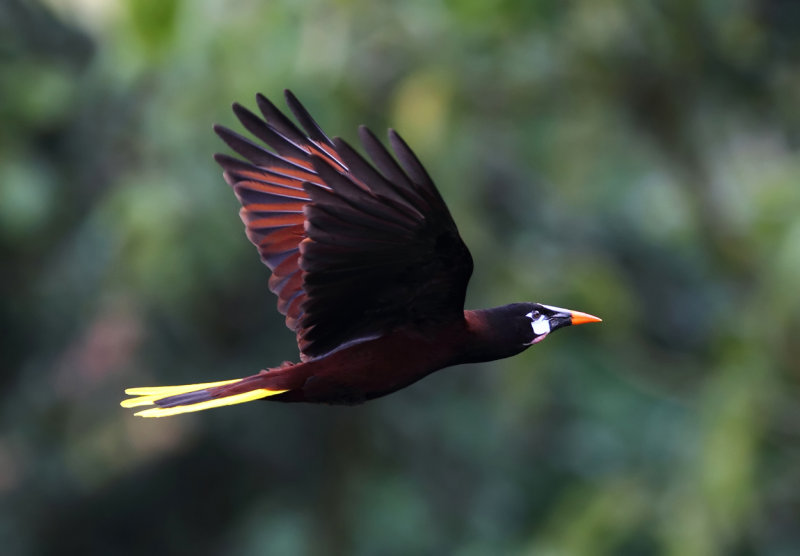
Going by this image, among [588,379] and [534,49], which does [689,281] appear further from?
[534,49]

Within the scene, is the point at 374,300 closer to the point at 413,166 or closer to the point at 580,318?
the point at 413,166

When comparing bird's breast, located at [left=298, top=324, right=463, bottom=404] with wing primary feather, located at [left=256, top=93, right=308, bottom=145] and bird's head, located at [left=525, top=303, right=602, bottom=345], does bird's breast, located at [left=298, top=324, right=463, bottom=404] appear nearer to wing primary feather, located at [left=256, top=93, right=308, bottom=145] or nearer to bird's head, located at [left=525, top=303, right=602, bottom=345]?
bird's head, located at [left=525, top=303, right=602, bottom=345]

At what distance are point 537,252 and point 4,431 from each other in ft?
14.8

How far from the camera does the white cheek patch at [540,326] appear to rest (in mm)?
2924

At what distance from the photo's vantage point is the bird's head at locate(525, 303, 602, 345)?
2.93 m

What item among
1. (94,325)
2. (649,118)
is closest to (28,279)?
(94,325)

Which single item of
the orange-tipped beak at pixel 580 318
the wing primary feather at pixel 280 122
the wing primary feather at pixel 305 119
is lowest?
the orange-tipped beak at pixel 580 318

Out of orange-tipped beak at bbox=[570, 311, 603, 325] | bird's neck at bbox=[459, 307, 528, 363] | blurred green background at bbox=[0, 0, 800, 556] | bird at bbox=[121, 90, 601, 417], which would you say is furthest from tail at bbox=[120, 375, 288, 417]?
blurred green background at bbox=[0, 0, 800, 556]

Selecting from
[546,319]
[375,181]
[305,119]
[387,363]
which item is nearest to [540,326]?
[546,319]

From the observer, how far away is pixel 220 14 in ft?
20.8

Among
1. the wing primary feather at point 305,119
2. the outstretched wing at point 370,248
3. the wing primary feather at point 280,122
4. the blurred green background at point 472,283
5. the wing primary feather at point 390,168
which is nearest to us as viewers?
the wing primary feather at point 390,168

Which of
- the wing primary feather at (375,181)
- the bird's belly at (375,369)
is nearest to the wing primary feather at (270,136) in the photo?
the wing primary feather at (375,181)

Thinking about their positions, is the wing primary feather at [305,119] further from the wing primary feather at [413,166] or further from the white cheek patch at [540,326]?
the white cheek patch at [540,326]

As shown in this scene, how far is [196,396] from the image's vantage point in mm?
2957
